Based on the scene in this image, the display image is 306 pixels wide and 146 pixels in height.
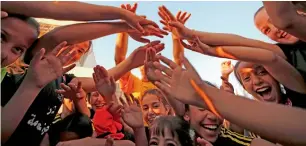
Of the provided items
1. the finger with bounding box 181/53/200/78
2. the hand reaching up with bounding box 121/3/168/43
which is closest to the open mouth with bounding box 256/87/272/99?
the hand reaching up with bounding box 121/3/168/43

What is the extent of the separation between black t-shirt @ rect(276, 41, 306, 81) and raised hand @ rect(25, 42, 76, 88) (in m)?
0.81

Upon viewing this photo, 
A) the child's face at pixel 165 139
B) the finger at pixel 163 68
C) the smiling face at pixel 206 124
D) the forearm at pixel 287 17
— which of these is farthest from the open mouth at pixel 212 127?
the forearm at pixel 287 17

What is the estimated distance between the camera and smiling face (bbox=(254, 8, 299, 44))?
1.59 metres

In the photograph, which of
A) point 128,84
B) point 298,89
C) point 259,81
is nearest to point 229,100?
point 298,89

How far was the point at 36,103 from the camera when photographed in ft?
4.23

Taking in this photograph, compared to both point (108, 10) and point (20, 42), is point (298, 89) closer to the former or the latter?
point (108, 10)

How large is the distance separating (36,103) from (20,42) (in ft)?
0.69

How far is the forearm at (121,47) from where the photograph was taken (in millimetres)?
2016

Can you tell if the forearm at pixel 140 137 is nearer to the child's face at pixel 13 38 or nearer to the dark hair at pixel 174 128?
the dark hair at pixel 174 128

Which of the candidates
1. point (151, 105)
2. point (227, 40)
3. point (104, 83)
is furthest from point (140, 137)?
point (151, 105)

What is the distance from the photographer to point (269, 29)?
1618 millimetres

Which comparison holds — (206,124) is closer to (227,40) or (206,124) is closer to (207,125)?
(207,125)

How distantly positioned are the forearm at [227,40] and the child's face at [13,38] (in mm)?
661

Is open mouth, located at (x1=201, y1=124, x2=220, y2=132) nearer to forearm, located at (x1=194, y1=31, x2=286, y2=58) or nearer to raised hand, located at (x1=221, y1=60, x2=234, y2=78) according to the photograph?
forearm, located at (x1=194, y1=31, x2=286, y2=58)
